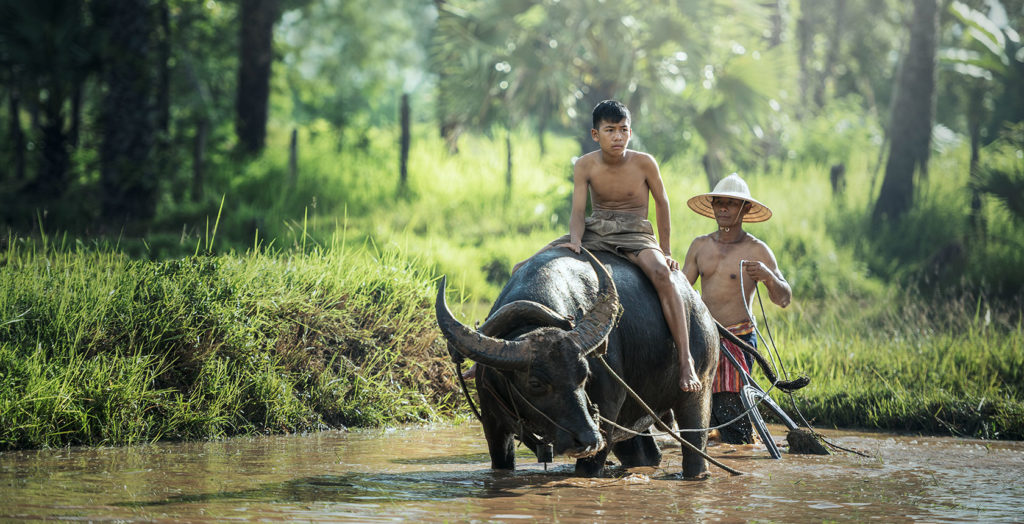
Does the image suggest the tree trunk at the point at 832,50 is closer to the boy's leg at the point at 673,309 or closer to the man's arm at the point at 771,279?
the man's arm at the point at 771,279

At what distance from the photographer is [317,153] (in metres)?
21.5

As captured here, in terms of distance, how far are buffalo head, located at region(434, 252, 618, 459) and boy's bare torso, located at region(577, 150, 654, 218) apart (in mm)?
Result: 886

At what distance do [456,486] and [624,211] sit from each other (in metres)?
1.91

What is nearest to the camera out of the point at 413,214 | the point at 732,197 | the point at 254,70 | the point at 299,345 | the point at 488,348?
the point at 488,348

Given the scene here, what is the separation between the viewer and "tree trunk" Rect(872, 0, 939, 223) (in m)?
19.9

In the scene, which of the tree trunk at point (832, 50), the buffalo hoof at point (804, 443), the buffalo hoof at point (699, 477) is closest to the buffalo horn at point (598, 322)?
the buffalo hoof at point (699, 477)

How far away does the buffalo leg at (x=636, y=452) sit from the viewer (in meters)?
7.05

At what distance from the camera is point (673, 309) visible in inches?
246

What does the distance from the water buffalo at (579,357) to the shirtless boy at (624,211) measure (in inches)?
4.1

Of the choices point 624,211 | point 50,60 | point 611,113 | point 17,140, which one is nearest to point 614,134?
point 611,113

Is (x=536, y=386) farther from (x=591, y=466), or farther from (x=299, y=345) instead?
(x=299, y=345)

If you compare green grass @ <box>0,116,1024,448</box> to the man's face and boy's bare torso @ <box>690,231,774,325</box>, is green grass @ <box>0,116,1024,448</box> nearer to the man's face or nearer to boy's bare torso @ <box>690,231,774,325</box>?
boy's bare torso @ <box>690,231,774,325</box>

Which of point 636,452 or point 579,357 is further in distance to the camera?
point 636,452

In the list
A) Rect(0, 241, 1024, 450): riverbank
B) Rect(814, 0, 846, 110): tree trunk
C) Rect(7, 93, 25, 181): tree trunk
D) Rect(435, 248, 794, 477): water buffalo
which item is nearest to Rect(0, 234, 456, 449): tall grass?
Rect(0, 241, 1024, 450): riverbank
